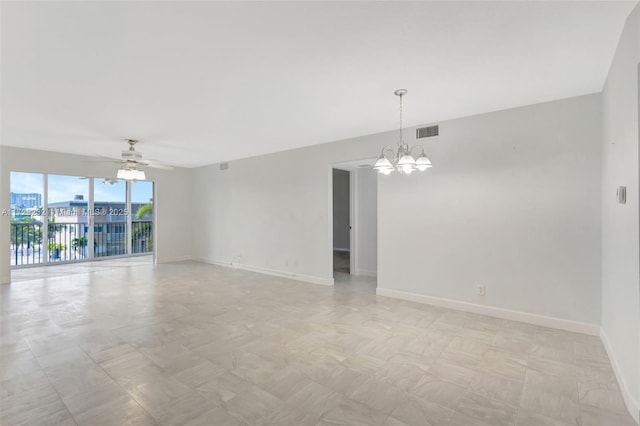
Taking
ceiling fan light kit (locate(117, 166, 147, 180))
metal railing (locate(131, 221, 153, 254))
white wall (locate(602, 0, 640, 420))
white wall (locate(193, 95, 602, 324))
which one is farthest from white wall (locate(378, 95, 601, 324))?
metal railing (locate(131, 221, 153, 254))

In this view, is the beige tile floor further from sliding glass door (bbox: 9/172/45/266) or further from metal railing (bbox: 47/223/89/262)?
metal railing (bbox: 47/223/89/262)

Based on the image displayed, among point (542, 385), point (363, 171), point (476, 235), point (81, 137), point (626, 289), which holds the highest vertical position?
point (81, 137)

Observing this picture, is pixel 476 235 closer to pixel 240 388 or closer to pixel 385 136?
pixel 385 136

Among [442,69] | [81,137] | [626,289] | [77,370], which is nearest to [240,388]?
[77,370]

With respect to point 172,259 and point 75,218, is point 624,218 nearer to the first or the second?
point 172,259

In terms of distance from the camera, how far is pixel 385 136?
4.80 metres

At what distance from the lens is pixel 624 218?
223 cm

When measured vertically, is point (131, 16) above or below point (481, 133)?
above

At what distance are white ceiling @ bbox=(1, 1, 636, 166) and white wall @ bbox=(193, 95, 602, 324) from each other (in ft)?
1.31

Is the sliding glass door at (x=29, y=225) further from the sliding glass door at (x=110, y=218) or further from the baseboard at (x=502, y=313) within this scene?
the baseboard at (x=502, y=313)

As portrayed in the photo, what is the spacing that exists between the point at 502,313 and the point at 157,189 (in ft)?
26.4

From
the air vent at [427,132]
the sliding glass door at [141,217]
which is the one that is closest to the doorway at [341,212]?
the air vent at [427,132]

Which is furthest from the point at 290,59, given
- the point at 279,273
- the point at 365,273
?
the point at 365,273

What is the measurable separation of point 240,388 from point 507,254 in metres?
3.40
